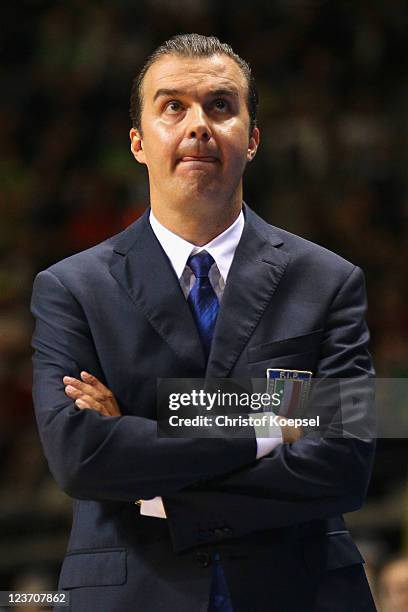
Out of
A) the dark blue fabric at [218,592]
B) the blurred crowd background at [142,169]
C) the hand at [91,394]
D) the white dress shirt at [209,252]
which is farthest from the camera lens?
the blurred crowd background at [142,169]

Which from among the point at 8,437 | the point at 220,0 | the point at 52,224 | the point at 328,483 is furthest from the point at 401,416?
the point at 220,0

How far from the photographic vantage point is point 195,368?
108 inches

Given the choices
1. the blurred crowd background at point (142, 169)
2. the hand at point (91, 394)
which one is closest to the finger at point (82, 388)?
the hand at point (91, 394)

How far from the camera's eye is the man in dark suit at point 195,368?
2.66 metres

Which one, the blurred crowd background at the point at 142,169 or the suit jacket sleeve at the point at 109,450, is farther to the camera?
the blurred crowd background at the point at 142,169

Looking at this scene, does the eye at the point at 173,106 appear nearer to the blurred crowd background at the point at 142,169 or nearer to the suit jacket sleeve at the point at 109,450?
the suit jacket sleeve at the point at 109,450

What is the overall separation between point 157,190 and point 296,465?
0.71 meters

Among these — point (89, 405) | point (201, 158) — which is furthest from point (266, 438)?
point (201, 158)

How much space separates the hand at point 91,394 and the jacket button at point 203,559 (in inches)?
14.6

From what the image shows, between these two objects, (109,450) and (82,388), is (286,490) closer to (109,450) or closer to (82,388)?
(109,450)

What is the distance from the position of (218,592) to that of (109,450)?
1.28 ft

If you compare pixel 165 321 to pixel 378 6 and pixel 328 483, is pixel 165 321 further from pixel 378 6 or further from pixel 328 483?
pixel 378 6

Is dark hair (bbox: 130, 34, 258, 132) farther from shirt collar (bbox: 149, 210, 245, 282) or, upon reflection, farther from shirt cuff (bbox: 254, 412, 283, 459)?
shirt cuff (bbox: 254, 412, 283, 459)

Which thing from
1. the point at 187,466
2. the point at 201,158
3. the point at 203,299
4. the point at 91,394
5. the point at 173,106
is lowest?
the point at 187,466
